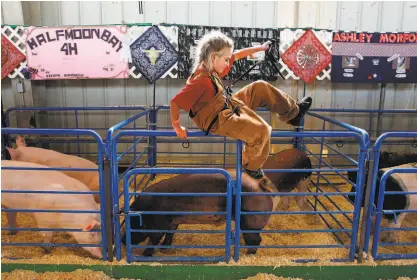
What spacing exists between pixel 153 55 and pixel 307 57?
2.41m

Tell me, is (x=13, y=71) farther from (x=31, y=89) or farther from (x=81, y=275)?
(x=81, y=275)

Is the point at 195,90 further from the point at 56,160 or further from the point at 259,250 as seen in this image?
the point at 56,160

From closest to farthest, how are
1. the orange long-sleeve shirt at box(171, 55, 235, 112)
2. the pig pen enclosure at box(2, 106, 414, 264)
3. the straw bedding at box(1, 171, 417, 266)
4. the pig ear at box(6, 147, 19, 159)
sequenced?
A: the orange long-sleeve shirt at box(171, 55, 235, 112) < the pig pen enclosure at box(2, 106, 414, 264) < the straw bedding at box(1, 171, 417, 266) < the pig ear at box(6, 147, 19, 159)

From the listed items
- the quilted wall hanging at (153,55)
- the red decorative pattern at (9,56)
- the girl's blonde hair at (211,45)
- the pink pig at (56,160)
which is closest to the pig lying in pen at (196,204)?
the girl's blonde hair at (211,45)

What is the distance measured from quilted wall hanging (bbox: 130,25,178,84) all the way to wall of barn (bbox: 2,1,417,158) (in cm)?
37

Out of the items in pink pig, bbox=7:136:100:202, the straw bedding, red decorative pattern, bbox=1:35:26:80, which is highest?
red decorative pattern, bbox=1:35:26:80

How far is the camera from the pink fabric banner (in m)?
5.45

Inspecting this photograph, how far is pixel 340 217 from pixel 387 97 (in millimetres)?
2833

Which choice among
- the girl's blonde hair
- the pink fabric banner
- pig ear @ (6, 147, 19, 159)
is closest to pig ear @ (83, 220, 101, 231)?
the girl's blonde hair

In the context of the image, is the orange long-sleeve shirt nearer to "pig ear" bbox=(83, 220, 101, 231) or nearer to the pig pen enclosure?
the pig pen enclosure

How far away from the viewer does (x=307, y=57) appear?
560cm

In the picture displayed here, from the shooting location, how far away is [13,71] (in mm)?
5547

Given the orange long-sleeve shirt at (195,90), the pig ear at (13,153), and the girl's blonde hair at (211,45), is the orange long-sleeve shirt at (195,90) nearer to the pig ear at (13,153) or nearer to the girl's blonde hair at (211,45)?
the girl's blonde hair at (211,45)

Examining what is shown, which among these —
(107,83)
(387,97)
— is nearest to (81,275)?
(107,83)
